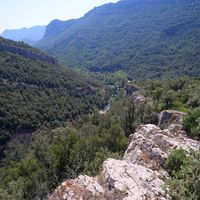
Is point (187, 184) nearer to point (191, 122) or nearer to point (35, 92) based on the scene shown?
point (191, 122)

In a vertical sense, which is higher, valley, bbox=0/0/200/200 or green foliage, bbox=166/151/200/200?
green foliage, bbox=166/151/200/200

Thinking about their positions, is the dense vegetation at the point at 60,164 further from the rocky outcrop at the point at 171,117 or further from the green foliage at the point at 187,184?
the green foliage at the point at 187,184

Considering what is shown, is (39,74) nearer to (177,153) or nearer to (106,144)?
(106,144)

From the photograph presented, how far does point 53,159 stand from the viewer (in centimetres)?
6034

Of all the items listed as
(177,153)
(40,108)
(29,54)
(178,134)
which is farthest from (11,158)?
(29,54)

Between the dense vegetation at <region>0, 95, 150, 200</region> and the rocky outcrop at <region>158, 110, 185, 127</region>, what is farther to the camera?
the rocky outcrop at <region>158, 110, 185, 127</region>

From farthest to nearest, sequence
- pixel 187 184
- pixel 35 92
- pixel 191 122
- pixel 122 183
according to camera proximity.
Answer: pixel 35 92 < pixel 191 122 < pixel 122 183 < pixel 187 184

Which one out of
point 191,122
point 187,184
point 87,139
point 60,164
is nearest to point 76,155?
point 60,164

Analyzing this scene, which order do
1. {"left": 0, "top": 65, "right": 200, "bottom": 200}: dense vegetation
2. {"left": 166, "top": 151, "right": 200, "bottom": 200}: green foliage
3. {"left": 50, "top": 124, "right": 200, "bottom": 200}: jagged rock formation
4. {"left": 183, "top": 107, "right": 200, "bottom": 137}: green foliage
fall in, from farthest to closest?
1. {"left": 0, "top": 65, "right": 200, "bottom": 200}: dense vegetation
2. {"left": 183, "top": 107, "right": 200, "bottom": 137}: green foliage
3. {"left": 50, "top": 124, "right": 200, "bottom": 200}: jagged rock formation
4. {"left": 166, "top": 151, "right": 200, "bottom": 200}: green foliage

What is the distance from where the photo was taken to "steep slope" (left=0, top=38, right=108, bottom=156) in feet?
388

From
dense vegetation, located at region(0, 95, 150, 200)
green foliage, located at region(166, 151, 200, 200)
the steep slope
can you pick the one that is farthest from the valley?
the steep slope

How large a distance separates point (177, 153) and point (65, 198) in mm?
10772

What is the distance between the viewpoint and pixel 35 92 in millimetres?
142750

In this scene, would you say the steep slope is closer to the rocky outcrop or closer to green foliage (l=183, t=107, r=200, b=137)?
the rocky outcrop
